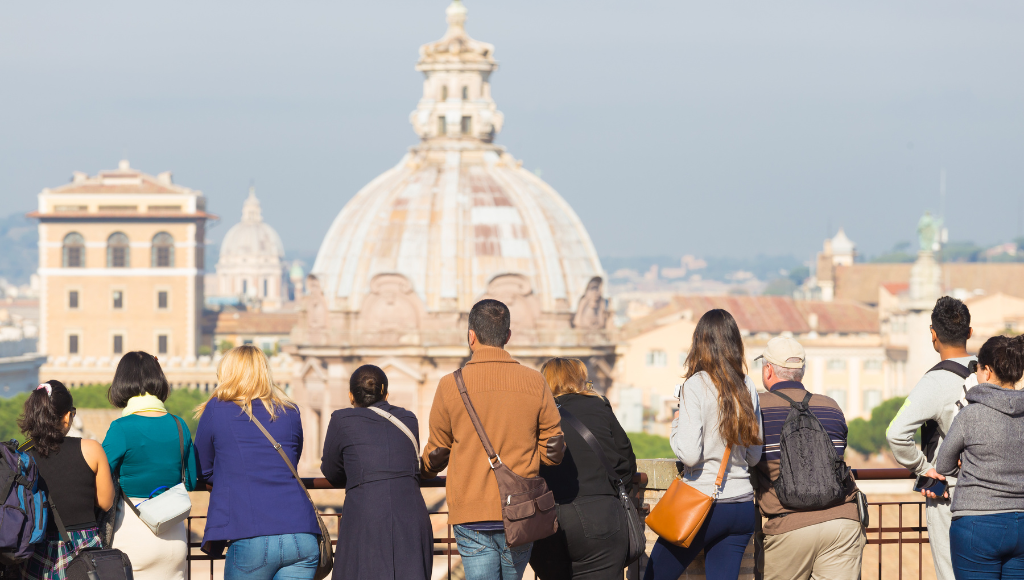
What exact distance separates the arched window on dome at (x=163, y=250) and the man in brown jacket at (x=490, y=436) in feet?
335

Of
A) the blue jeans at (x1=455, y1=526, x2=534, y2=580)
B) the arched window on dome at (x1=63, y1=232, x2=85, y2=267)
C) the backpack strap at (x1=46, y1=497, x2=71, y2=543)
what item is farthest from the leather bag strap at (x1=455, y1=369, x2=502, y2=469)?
the arched window on dome at (x1=63, y1=232, x2=85, y2=267)

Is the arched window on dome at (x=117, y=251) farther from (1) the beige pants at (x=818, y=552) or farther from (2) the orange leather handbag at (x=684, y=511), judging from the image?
(2) the orange leather handbag at (x=684, y=511)

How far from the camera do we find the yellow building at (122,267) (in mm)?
105125

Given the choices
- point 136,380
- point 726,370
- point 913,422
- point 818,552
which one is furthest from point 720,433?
point 136,380

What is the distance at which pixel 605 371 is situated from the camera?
33.4 metres

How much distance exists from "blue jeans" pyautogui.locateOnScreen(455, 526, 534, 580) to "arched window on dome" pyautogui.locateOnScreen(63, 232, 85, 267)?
103597 millimetres

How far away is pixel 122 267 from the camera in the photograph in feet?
349

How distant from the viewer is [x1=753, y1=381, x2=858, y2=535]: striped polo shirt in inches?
288

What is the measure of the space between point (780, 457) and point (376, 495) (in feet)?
6.76

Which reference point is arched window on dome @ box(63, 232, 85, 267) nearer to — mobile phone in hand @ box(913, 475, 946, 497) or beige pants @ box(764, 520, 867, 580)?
beige pants @ box(764, 520, 867, 580)

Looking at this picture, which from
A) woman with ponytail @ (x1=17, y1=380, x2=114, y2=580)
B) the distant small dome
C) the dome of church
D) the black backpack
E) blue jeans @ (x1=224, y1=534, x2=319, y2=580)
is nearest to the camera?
woman with ponytail @ (x1=17, y1=380, x2=114, y2=580)

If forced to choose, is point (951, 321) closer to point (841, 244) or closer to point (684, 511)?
point (684, 511)

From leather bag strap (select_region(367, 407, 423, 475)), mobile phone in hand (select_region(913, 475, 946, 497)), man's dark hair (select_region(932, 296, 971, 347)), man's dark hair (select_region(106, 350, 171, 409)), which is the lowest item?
mobile phone in hand (select_region(913, 475, 946, 497))

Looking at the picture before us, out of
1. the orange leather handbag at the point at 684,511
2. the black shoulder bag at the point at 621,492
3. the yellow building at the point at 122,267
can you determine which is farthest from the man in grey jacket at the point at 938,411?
the yellow building at the point at 122,267
